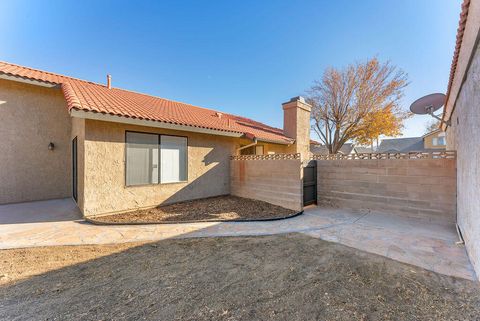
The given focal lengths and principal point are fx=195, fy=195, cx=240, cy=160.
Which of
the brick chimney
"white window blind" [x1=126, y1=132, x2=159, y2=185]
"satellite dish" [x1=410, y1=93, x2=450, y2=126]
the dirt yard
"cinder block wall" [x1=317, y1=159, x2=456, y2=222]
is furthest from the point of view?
the brick chimney

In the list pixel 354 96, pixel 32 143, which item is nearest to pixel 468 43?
pixel 32 143

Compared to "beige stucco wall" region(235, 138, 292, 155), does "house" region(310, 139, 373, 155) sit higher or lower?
higher

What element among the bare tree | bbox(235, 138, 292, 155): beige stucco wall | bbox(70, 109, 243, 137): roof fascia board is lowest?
bbox(235, 138, 292, 155): beige stucco wall

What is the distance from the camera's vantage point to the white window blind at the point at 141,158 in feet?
23.1

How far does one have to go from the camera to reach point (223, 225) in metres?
5.95

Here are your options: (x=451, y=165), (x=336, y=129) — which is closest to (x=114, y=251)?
(x=451, y=165)

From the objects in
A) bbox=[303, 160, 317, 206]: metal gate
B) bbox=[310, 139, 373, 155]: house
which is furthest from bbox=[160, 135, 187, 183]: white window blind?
bbox=[310, 139, 373, 155]: house

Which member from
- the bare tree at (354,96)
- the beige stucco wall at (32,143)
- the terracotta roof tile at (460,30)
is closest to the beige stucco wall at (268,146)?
the terracotta roof tile at (460,30)

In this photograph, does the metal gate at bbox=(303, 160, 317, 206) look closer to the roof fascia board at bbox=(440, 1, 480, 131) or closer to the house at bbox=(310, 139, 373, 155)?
the roof fascia board at bbox=(440, 1, 480, 131)

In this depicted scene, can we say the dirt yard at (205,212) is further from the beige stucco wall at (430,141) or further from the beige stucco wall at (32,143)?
the beige stucco wall at (430,141)

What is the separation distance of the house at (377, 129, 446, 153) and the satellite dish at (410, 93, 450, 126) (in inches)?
1017

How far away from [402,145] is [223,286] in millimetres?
46575

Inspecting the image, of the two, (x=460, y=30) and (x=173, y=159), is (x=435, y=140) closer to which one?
(x=460, y=30)

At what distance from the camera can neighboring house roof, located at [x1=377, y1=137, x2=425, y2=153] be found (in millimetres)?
34906
